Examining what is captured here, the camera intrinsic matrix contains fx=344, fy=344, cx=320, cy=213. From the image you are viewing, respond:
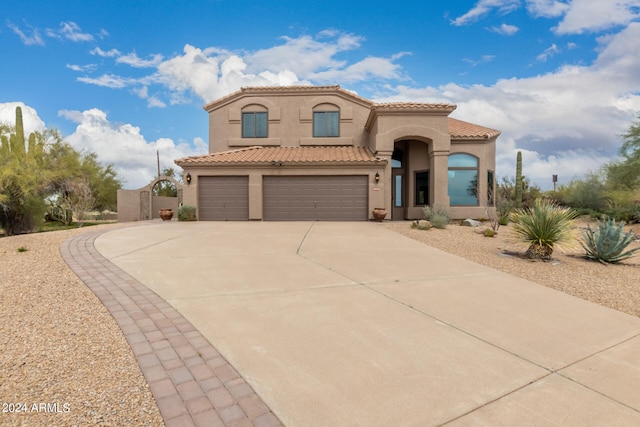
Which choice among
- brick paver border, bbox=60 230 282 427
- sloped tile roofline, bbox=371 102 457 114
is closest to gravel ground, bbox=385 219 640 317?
brick paver border, bbox=60 230 282 427

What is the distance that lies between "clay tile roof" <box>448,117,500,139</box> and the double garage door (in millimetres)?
6146

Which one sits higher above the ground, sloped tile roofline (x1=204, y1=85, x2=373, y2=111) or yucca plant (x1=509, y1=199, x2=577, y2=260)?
sloped tile roofline (x1=204, y1=85, x2=373, y2=111)

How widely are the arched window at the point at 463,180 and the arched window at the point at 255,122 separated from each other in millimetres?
11884

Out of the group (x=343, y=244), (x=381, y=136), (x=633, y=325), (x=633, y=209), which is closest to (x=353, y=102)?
(x=381, y=136)

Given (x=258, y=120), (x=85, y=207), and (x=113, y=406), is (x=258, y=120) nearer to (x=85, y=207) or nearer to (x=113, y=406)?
(x=85, y=207)

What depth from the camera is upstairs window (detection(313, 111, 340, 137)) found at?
74.1 ft

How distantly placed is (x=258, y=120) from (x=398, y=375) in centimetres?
2156

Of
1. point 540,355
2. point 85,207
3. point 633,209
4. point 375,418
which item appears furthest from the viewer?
point 85,207

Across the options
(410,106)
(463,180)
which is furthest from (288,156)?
(463,180)

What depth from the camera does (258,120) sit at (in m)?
22.8

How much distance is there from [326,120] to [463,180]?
367 inches

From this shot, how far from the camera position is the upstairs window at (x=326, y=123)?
22578mm

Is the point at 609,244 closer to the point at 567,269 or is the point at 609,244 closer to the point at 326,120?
the point at 567,269

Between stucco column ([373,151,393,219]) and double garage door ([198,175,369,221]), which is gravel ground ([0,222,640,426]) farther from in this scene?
double garage door ([198,175,369,221])
